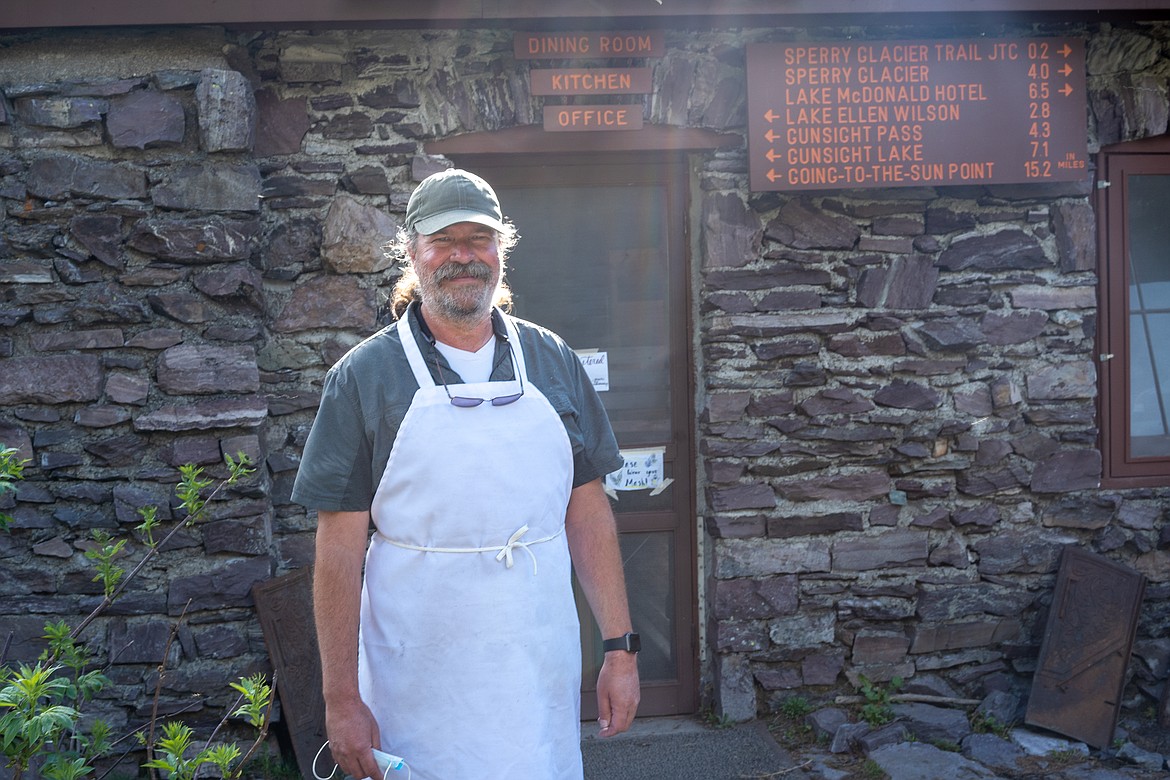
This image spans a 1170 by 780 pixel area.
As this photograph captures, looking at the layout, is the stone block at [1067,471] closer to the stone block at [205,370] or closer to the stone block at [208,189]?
the stone block at [205,370]

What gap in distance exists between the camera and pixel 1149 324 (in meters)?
4.77

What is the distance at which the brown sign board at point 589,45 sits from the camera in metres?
4.07

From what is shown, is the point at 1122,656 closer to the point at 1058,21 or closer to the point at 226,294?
the point at 1058,21

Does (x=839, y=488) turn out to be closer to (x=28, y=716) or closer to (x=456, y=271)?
(x=456, y=271)

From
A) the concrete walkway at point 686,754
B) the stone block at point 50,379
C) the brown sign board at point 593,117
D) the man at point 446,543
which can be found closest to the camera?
the man at point 446,543

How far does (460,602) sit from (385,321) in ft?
6.60

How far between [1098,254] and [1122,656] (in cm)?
167

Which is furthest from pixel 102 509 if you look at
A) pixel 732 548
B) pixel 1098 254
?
pixel 1098 254

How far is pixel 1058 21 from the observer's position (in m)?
4.40

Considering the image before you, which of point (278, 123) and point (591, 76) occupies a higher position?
point (591, 76)

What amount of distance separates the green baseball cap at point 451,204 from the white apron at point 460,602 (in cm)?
34

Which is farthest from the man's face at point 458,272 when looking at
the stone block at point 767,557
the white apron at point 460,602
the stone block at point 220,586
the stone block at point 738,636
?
the stone block at point 738,636

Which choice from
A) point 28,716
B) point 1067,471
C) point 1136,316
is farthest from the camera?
point 1136,316

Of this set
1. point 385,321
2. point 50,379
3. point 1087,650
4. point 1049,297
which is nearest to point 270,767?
point 50,379
